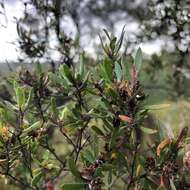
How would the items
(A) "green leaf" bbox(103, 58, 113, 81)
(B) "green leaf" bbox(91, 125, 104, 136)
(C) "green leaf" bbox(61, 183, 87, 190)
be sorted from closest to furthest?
(C) "green leaf" bbox(61, 183, 87, 190)
(A) "green leaf" bbox(103, 58, 113, 81)
(B) "green leaf" bbox(91, 125, 104, 136)

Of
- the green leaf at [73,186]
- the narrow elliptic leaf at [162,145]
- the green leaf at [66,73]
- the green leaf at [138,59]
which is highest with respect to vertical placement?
the green leaf at [138,59]

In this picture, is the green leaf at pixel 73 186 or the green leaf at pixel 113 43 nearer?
the green leaf at pixel 73 186

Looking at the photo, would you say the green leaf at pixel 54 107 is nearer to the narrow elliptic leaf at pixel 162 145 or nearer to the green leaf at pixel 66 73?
the green leaf at pixel 66 73

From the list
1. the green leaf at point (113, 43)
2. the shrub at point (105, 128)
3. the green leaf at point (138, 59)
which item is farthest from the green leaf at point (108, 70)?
the green leaf at point (113, 43)

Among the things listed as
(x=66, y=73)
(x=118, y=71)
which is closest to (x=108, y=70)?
(x=118, y=71)

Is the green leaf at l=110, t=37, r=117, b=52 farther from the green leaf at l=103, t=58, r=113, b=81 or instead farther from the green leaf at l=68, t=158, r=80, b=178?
the green leaf at l=68, t=158, r=80, b=178

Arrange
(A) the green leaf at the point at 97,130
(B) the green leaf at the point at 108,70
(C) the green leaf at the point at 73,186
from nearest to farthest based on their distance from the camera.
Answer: (C) the green leaf at the point at 73,186, (B) the green leaf at the point at 108,70, (A) the green leaf at the point at 97,130

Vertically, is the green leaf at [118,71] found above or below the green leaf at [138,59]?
below

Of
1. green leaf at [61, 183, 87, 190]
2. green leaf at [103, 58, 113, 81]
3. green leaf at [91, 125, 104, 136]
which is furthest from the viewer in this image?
green leaf at [91, 125, 104, 136]

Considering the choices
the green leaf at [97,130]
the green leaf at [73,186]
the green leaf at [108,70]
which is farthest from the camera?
the green leaf at [97,130]

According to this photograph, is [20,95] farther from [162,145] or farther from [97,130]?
[162,145]

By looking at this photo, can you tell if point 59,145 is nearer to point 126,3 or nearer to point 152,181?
point 126,3

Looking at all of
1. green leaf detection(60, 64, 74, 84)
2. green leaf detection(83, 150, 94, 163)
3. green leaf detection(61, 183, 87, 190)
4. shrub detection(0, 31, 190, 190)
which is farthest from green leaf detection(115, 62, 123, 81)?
green leaf detection(61, 183, 87, 190)

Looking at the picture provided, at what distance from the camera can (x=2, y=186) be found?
461cm
